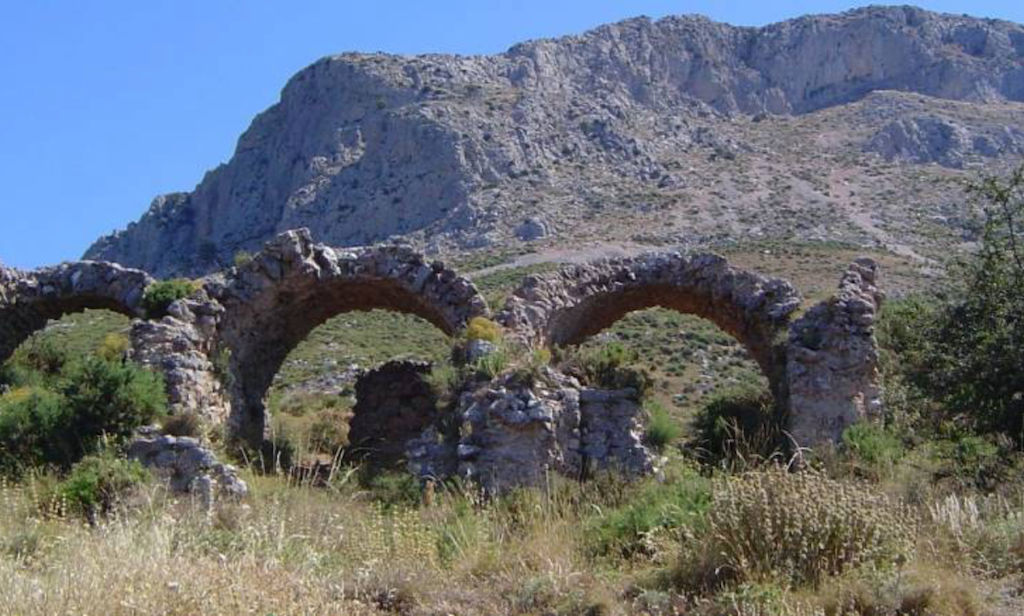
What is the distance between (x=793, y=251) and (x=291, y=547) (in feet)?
128

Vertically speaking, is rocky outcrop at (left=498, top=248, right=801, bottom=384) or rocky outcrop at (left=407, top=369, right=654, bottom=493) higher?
rocky outcrop at (left=498, top=248, right=801, bottom=384)

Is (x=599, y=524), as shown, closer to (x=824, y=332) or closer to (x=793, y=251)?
(x=824, y=332)

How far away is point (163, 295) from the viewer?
18.0m

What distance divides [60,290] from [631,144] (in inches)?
2010

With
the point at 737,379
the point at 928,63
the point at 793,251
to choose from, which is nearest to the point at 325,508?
the point at 737,379

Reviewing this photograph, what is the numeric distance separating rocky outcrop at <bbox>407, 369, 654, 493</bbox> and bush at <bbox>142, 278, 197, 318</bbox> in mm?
4978

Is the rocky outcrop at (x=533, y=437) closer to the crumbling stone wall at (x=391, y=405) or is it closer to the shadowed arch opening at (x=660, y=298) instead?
the shadowed arch opening at (x=660, y=298)

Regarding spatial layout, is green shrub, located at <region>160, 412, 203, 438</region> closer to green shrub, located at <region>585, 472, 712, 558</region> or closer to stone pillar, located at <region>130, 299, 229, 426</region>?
stone pillar, located at <region>130, 299, 229, 426</region>

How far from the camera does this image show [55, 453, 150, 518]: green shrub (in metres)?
12.1

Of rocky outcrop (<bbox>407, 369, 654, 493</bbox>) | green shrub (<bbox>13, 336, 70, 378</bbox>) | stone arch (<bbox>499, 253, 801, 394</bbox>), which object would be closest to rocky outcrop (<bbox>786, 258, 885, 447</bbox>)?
stone arch (<bbox>499, 253, 801, 394</bbox>)

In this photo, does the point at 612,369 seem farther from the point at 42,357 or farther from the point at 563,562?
the point at 42,357

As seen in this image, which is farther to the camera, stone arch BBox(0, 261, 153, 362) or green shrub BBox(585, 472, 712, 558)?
stone arch BBox(0, 261, 153, 362)

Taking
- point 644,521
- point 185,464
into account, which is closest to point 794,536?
point 644,521

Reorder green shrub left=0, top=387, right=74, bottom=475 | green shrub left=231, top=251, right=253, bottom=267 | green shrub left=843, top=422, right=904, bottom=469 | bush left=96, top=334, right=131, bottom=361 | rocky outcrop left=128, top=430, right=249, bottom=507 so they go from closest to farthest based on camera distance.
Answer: green shrub left=843, top=422, right=904, bottom=469 → rocky outcrop left=128, top=430, right=249, bottom=507 → green shrub left=0, top=387, right=74, bottom=475 → bush left=96, top=334, right=131, bottom=361 → green shrub left=231, top=251, right=253, bottom=267
